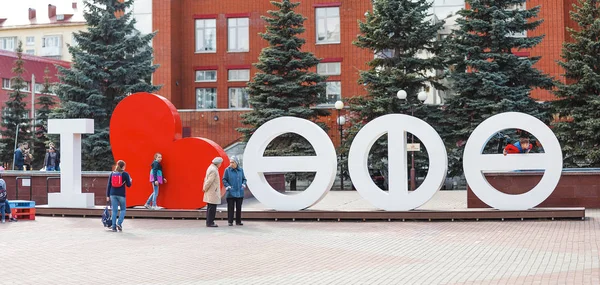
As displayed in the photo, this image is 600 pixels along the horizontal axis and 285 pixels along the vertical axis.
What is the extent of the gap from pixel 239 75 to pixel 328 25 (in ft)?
21.4

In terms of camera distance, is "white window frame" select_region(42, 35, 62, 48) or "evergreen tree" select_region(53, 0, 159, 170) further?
"white window frame" select_region(42, 35, 62, 48)

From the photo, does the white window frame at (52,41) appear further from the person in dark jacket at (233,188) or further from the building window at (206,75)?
the person in dark jacket at (233,188)

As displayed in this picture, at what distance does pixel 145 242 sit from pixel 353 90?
29184mm

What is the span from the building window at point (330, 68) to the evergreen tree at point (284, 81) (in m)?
7.23

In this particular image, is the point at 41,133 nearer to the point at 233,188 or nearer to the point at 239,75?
the point at 239,75

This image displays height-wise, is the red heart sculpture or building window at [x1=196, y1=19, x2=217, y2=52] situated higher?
building window at [x1=196, y1=19, x2=217, y2=52]

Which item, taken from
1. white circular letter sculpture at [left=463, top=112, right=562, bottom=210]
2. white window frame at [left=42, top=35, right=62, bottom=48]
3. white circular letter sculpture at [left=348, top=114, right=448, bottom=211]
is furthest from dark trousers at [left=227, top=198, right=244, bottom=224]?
white window frame at [left=42, top=35, right=62, bottom=48]

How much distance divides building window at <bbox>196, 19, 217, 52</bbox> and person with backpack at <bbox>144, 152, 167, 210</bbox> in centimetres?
2561

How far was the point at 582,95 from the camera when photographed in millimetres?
31250

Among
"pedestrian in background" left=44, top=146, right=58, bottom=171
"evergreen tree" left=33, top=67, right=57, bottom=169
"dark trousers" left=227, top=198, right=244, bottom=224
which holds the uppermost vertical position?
"evergreen tree" left=33, top=67, right=57, bottom=169

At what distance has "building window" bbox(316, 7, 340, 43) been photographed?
43.6 m

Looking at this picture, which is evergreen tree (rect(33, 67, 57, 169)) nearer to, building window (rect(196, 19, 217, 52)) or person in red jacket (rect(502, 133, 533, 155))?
building window (rect(196, 19, 217, 52))

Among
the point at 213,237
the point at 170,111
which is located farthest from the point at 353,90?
the point at 213,237

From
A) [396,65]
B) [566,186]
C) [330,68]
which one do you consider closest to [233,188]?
[566,186]
